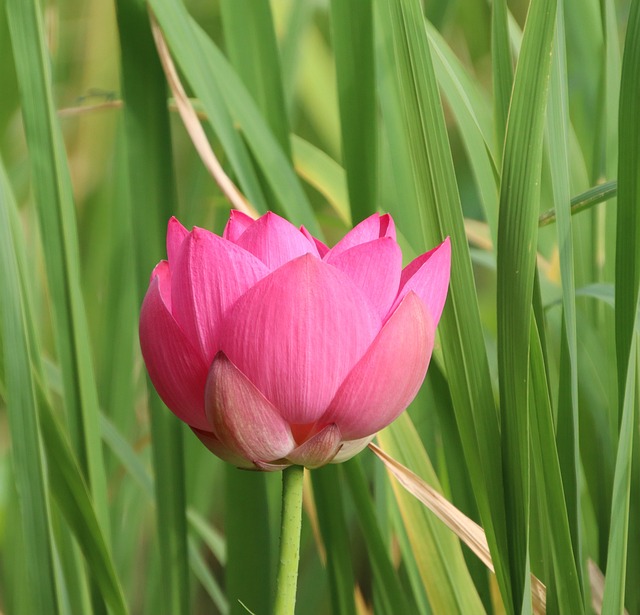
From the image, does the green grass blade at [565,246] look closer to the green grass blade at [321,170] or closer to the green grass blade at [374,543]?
the green grass blade at [374,543]

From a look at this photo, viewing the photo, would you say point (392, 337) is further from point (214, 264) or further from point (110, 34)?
point (110, 34)

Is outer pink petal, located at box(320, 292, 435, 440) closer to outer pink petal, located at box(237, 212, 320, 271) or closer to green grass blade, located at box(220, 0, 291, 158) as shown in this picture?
outer pink petal, located at box(237, 212, 320, 271)

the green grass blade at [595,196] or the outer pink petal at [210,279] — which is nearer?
the outer pink petal at [210,279]

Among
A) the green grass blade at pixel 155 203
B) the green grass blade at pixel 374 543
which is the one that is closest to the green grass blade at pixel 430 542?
the green grass blade at pixel 374 543

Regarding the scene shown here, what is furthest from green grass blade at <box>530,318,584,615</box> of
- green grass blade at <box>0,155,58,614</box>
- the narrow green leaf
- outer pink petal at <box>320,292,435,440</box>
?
green grass blade at <box>0,155,58,614</box>

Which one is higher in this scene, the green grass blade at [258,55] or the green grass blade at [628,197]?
the green grass blade at [258,55]

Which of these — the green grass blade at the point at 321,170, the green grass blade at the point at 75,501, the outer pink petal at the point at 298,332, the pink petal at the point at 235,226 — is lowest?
the green grass blade at the point at 75,501

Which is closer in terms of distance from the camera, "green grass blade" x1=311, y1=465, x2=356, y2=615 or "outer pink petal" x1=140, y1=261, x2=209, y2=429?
"outer pink petal" x1=140, y1=261, x2=209, y2=429
